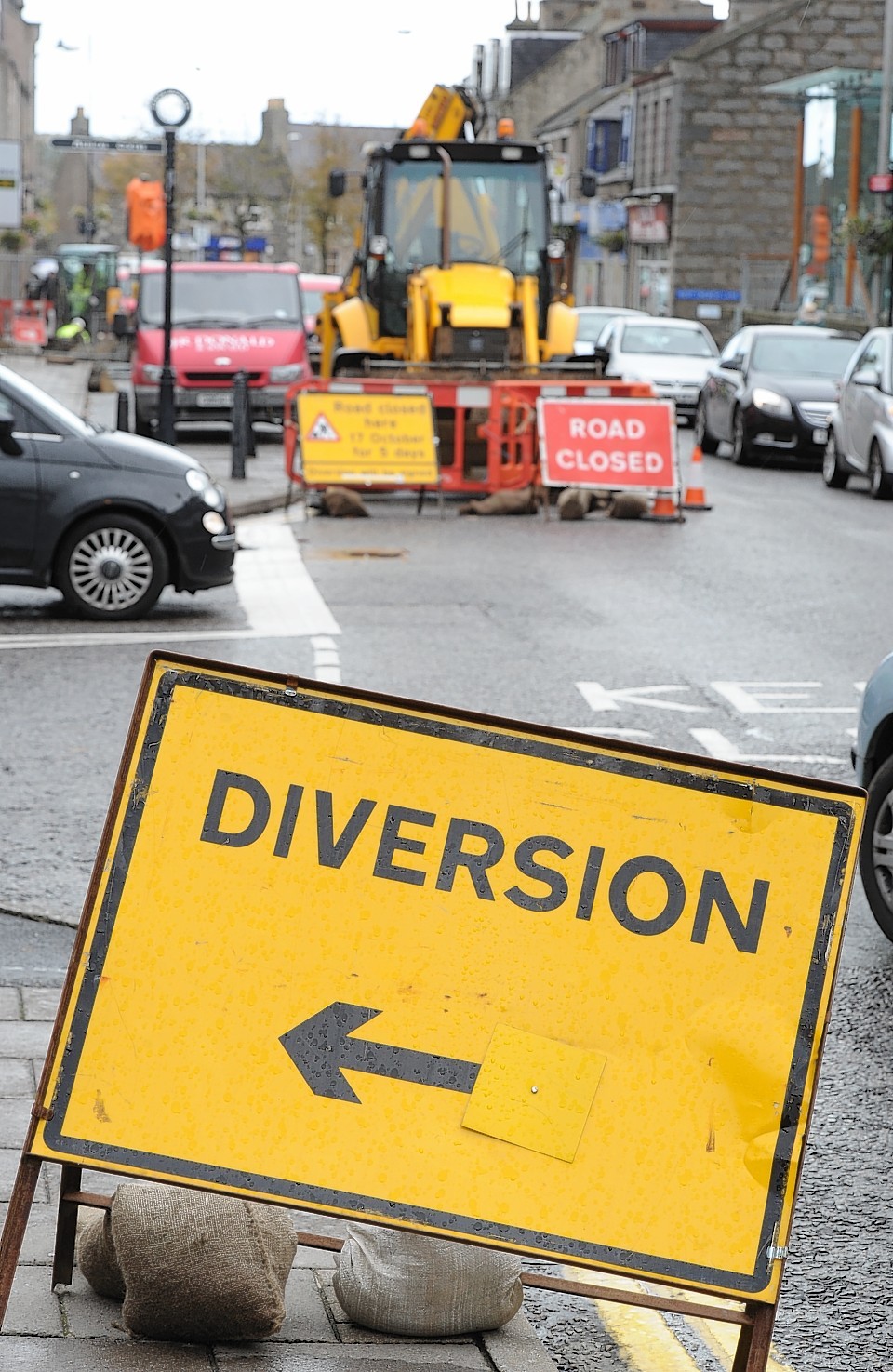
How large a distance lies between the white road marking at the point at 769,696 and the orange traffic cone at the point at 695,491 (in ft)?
30.6

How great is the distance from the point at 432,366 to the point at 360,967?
17.2m

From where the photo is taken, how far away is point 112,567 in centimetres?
1239

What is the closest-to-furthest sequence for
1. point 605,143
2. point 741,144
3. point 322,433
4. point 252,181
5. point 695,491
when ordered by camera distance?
point 322,433, point 695,491, point 741,144, point 605,143, point 252,181

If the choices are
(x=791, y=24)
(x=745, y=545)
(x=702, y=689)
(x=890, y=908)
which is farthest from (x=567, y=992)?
(x=791, y=24)

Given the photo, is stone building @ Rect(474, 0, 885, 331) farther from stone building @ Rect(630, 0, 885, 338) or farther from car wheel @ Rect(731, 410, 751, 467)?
car wheel @ Rect(731, 410, 751, 467)

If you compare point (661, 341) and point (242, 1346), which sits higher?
point (661, 341)

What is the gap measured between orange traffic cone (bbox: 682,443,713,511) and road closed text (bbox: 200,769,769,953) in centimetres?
1663

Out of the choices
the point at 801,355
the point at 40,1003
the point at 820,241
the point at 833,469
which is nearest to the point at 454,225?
the point at 833,469

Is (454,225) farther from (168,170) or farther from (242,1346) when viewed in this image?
(242,1346)

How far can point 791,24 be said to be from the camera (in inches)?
2239

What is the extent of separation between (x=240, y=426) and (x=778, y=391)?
7179 mm

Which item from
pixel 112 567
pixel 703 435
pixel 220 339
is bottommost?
pixel 112 567

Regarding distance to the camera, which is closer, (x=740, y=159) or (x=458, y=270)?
(x=458, y=270)

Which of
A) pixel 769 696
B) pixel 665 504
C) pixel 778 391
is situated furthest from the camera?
pixel 778 391
